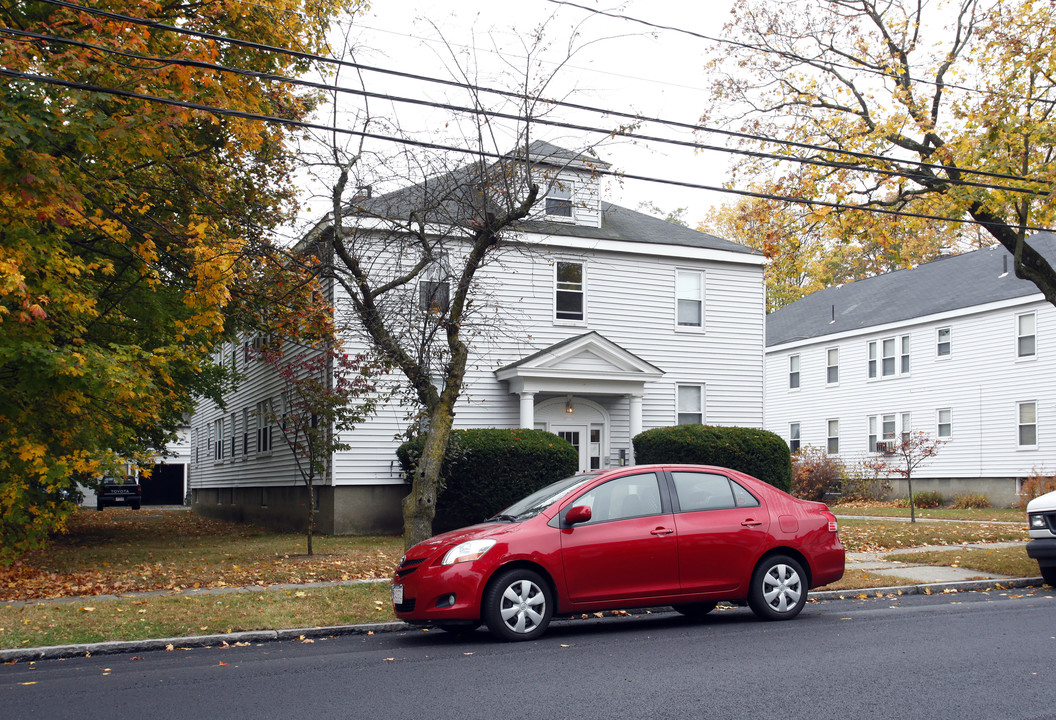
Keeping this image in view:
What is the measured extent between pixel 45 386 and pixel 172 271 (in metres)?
4.45

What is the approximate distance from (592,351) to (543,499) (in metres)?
13.2

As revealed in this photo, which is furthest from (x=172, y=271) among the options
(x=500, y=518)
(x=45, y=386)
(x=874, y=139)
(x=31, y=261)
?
(x=874, y=139)

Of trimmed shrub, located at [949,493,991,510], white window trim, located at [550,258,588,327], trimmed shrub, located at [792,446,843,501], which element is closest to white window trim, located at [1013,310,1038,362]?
trimmed shrub, located at [949,493,991,510]

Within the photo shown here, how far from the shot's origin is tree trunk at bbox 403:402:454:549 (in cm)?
1312

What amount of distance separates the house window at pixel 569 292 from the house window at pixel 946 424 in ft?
53.6

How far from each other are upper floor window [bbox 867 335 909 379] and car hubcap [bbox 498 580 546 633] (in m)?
29.5

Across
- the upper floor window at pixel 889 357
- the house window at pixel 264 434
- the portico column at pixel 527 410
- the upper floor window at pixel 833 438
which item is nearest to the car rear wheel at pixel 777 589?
the portico column at pixel 527 410

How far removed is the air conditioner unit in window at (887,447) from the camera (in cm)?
3210

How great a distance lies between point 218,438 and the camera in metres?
35.4

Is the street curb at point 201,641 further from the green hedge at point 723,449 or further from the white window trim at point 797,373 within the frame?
the white window trim at point 797,373

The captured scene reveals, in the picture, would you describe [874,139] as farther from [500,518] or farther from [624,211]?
[500,518]

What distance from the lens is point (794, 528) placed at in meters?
9.86

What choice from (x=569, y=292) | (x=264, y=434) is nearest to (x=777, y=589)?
(x=569, y=292)

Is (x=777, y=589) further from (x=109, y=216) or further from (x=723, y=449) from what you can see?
(x=723, y=449)
